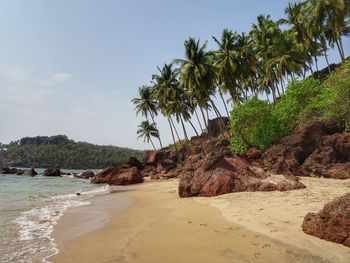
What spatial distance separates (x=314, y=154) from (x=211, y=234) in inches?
634

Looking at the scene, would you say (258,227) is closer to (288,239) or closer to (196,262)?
(288,239)

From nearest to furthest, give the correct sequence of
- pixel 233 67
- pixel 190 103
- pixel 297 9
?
1. pixel 233 67
2. pixel 297 9
3. pixel 190 103

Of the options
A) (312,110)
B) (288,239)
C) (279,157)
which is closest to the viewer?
(288,239)

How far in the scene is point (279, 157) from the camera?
24.2 metres

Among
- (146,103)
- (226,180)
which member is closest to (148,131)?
(146,103)

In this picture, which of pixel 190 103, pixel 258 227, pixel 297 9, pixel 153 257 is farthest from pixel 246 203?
pixel 190 103

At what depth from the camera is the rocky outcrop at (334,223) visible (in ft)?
26.1

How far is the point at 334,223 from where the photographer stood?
8.16 metres

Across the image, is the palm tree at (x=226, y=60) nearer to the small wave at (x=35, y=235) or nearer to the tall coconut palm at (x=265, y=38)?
the tall coconut palm at (x=265, y=38)

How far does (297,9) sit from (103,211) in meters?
43.8

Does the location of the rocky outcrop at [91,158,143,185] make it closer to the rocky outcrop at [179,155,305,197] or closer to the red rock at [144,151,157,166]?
the red rock at [144,151,157,166]

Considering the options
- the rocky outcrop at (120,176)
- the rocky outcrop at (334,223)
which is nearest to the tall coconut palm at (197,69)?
the rocky outcrop at (120,176)

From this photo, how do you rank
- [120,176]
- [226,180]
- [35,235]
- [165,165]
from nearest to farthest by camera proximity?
[35,235], [226,180], [120,176], [165,165]

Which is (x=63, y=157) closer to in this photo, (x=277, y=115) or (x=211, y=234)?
(x=277, y=115)
